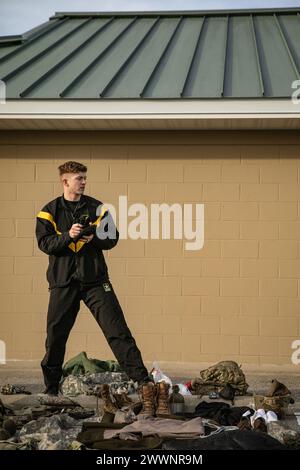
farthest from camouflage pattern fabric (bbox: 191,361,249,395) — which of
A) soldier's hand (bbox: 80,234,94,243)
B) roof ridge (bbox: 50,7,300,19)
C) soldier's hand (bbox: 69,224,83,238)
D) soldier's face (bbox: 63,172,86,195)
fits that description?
roof ridge (bbox: 50,7,300,19)

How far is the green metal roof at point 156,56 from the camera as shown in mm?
10383

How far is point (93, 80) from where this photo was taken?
10.8 meters

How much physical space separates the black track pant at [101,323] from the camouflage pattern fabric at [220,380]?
1.82 ft

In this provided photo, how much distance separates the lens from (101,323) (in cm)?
883

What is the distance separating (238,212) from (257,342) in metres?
1.48

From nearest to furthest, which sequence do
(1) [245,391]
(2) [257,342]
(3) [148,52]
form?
(1) [245,391], (2) [257,342], (3) [148,52]

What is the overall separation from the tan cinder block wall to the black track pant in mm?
2132

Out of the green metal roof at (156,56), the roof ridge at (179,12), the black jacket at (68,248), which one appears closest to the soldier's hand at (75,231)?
the black jacket at (68,248)

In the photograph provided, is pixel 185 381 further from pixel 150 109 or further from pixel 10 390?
pixel 150 109

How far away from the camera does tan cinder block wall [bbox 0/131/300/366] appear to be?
1080cm

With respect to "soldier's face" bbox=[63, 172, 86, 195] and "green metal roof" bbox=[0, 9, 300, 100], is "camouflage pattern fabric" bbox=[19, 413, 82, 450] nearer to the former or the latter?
"soldier's face" bbox=[63, 172, 86, 195]

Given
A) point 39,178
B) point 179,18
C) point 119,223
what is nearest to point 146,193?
point 119,223

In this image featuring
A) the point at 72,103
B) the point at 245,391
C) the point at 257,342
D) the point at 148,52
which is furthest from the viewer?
the point at 148,52

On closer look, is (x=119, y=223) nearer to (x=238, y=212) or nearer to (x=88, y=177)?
(x=88, y=177)
